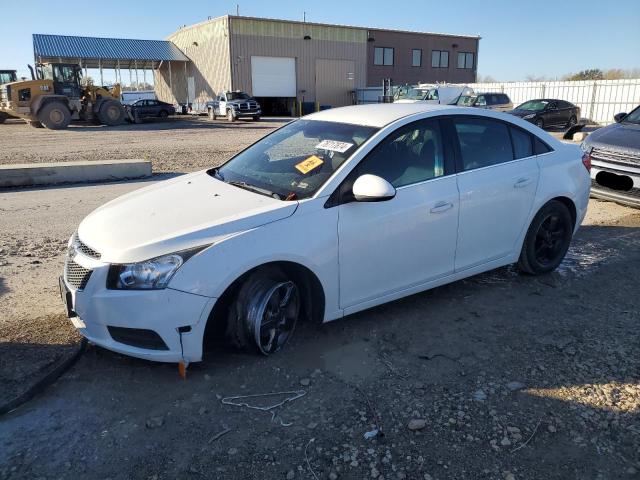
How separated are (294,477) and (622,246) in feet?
16.9

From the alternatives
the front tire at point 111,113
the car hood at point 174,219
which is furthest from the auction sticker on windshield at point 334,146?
the front tire at point 111,113

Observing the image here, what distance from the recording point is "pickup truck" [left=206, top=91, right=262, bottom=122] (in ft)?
106

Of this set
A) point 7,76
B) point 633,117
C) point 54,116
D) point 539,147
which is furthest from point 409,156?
point 7,76

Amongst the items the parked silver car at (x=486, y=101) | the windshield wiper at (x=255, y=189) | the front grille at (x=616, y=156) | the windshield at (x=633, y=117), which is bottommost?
the front grille at (x=616, y=156)

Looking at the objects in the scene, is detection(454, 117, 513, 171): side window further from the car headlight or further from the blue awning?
the blue awning

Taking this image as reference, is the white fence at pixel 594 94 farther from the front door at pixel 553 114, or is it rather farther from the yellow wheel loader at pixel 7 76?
the yellow wheel loader at pixel 7 76

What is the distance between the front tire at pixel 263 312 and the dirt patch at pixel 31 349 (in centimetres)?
117

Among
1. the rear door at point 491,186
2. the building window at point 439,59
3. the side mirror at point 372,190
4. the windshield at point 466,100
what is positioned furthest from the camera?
the building window at point 439,59

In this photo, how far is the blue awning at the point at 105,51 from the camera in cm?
3762

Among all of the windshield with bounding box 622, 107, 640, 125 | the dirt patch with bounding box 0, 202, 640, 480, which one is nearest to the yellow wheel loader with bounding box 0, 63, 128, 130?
the windshield with bounding box 622, 107, 640, 125

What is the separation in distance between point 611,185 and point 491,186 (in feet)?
13.9

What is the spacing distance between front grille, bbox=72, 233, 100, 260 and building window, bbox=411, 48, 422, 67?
5215 cm

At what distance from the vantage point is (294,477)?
2.52 metres

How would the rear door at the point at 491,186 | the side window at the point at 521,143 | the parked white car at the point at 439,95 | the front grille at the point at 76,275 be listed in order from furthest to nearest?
1. the parked white car at the point at 439,95
2. the side window at the point at 521,143
3. the rear door at the point at 491,186
4. the front grille at the point at 76,275
